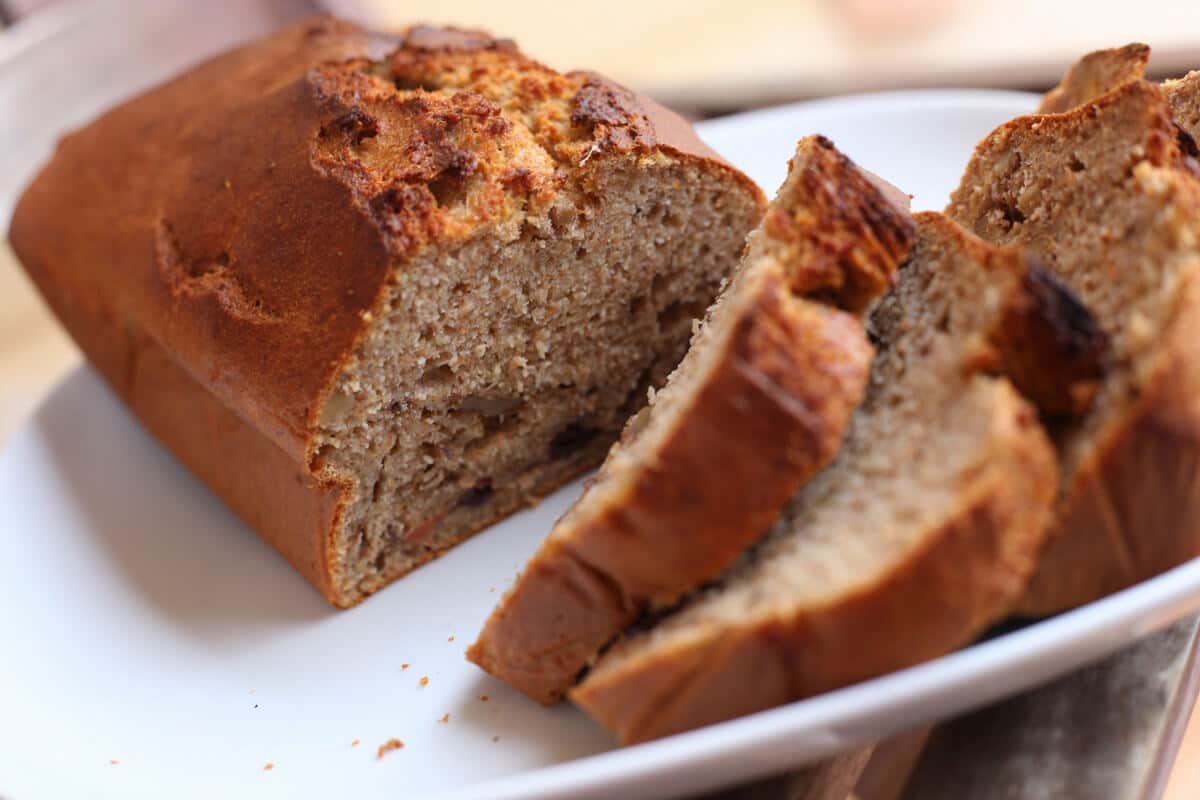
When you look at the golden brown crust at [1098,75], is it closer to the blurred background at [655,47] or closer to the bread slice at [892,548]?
the bread slice at [892,548]

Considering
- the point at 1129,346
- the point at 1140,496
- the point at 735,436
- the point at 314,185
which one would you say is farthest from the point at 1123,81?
the point at 314,185

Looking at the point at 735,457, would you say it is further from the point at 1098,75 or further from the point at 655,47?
the point at 655,47

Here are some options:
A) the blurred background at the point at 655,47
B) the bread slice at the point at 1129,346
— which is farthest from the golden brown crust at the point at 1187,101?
the blurred background at the point at 655,47

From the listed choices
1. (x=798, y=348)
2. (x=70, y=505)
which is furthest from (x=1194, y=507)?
(x=70, y=505)

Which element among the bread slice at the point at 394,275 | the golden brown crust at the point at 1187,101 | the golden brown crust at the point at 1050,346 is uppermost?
the golden brown crust at the point at 1187,101

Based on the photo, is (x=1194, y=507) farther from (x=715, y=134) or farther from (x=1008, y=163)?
(x=715, y=134)

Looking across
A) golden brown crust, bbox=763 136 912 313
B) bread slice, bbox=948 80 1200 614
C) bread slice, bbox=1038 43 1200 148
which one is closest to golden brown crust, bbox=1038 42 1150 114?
bread slice, bbox=1038 43 1200 148
